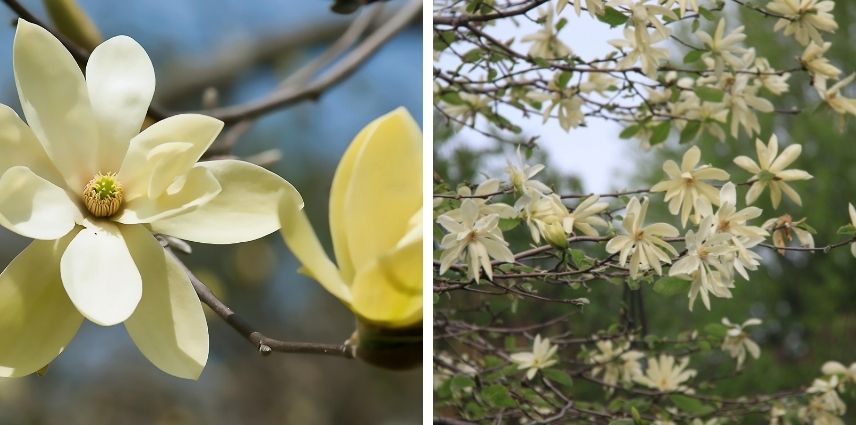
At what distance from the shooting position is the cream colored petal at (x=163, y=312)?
40 cm

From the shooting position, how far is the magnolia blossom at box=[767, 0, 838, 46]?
3.21 ft

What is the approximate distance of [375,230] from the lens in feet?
1.56

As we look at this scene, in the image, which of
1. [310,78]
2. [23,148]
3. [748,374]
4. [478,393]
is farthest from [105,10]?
[748,374]

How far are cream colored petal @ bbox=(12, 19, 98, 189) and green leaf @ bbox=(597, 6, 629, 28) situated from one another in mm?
636

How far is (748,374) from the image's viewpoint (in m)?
1.08

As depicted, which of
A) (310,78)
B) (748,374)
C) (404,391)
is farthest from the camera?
(748,374)

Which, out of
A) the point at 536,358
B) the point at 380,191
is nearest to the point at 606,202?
the point at 536,358

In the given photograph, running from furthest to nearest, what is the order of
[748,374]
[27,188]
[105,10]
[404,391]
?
[748,374] → [404,391] → [105,10] → [27,188]

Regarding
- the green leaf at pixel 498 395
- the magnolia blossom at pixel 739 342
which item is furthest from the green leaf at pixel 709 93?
the green leaf at pixel 498 395

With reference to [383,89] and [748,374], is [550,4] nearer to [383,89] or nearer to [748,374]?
[383,89]

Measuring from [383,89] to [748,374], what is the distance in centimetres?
60

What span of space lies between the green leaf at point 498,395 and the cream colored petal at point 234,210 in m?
0.63

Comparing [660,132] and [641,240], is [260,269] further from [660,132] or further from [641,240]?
[660,132]

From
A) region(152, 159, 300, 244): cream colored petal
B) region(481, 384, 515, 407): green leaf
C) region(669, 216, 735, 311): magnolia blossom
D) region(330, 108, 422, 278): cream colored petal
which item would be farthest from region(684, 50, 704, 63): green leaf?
region(152, 159, 300, 244): cream colored petal
